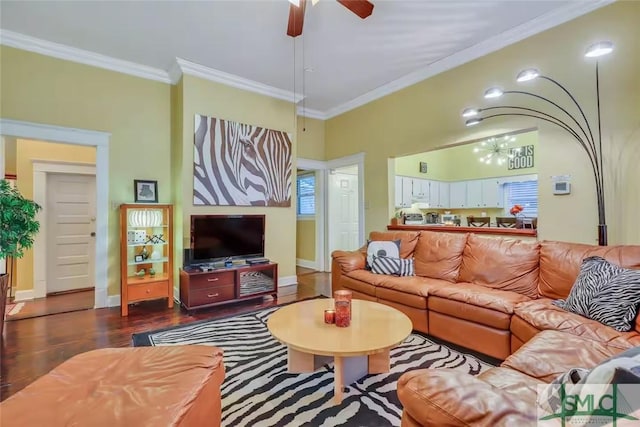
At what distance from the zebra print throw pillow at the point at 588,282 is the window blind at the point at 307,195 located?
14.7 ft

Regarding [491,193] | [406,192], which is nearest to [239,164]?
[406,192]

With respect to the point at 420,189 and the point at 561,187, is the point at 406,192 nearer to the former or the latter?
the point at 420,189

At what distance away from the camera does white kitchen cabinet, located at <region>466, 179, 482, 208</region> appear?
723 cm

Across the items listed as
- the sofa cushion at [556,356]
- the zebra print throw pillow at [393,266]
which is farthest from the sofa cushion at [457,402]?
the zebra print throw pillow at [393,266]

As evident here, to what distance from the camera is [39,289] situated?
13.8ft

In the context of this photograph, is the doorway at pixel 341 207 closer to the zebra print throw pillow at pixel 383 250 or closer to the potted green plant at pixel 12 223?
the zebra print throw pillow at pixel 383 250

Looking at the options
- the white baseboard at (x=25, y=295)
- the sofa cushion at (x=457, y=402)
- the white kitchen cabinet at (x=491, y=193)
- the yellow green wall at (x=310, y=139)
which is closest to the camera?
the sofa cushion at (x=457, y=402)

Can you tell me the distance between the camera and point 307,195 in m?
6.38

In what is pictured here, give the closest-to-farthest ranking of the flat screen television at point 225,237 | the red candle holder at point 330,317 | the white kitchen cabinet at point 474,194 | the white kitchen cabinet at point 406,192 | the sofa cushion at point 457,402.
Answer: the sofa cushion at point 457,402 → the red candle holder at point 330,317 → the flat screen television at point 225,237 → the white kitchen cabinet at point 406,192 → the white kitchen cabinet at point 474,194

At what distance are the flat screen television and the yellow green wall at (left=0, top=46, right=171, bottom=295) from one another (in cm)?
93

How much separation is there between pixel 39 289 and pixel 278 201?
3.66 metres

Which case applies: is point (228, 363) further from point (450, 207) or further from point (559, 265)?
point (450, 207)

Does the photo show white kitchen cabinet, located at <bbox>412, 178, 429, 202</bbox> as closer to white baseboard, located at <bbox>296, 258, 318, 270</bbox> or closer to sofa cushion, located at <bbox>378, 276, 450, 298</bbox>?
white baseboard, located at <bbox>296, 258, 318, 270</bbox>

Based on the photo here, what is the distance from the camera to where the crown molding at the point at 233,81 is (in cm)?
383
